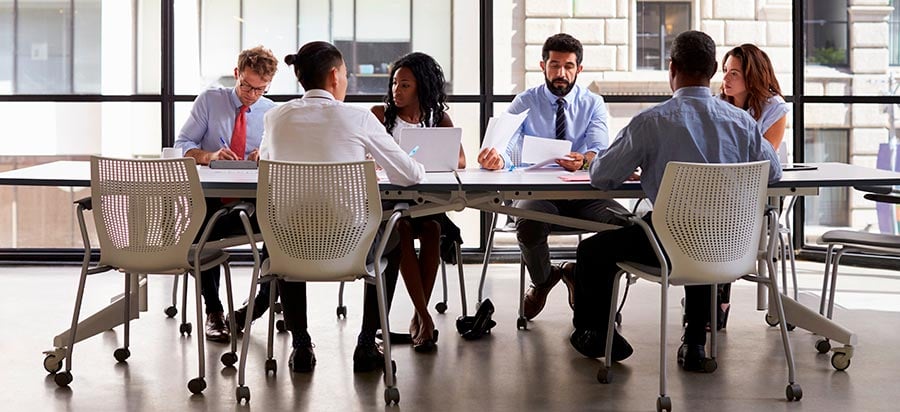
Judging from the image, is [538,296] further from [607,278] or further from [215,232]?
[215,232]

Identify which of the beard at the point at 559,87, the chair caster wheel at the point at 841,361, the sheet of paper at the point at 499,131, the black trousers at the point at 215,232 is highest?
the beard at the point at 559,87

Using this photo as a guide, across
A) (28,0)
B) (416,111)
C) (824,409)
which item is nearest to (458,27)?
(416,111)

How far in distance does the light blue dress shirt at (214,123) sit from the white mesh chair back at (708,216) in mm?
2106

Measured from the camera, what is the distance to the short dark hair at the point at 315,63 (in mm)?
3896

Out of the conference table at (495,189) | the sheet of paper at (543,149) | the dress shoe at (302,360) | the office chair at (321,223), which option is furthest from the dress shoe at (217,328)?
the sheet of paper at (543,149)

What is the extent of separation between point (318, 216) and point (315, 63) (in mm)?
631

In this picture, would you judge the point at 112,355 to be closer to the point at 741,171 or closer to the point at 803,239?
the point at 741,171

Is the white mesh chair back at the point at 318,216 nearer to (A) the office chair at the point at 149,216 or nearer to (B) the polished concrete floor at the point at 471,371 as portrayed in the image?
(A) the office chair at the point at 149,216

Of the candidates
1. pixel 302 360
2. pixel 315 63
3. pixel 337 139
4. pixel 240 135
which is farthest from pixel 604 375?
pixel 240 135

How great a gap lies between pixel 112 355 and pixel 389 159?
138 centimetres

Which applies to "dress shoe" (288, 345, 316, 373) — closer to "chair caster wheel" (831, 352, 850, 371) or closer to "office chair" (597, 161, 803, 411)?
"office chair" (597, 161, 803, 411)

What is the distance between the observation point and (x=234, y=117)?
498cm

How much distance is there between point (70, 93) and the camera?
22.3ft

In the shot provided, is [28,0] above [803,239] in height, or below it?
above
